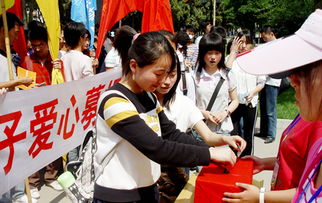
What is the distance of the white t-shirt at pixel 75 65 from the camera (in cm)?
385

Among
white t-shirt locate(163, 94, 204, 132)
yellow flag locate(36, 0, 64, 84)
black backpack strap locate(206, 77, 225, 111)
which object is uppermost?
yellow flag locate(36, 0, 64, 84)

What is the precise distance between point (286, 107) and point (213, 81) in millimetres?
4358

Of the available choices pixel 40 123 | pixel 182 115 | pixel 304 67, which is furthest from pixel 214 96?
pixel 304 67

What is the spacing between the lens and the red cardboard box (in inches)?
49.9

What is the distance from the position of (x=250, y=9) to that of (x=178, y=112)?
39.4m

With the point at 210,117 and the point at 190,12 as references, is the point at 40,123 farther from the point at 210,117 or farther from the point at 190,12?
the point at 190,12

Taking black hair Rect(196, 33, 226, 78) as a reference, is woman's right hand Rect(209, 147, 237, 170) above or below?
below

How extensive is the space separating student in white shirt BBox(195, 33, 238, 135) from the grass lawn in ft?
11.2

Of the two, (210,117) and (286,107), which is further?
(286,107)

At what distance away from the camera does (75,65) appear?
12.6 ft

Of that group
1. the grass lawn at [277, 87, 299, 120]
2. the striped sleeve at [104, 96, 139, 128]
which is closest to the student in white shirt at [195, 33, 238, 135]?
the striped sleeve at [104, 96, 139, 128]

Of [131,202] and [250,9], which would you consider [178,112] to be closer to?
[131,202]

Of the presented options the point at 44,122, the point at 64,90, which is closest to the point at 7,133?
the point at 44,122

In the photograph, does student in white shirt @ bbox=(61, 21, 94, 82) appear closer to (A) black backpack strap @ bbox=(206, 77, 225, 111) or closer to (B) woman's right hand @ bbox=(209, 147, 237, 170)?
(A) black backpack strap @ bbox=(206, 77, 225, 111)
